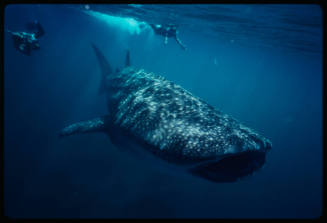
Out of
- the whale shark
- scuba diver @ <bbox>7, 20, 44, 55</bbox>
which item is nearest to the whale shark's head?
the whale shark

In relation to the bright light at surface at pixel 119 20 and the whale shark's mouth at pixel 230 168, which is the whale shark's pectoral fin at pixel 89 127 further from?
the bright light at surface at pixel 119 20

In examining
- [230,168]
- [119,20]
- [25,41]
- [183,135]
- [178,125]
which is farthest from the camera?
[119,20]

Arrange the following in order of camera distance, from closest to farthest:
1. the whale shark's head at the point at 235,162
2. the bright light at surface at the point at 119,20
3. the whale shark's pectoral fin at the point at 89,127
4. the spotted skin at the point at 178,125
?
the whale shark's head at the point at 235,162
the spotted skin at the point at 178,125
the whale shark's pectoral fin at the point at 89,127
the bright light at surface at the point at 119,20

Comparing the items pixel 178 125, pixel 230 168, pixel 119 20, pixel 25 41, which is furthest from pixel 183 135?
pixel 119 20

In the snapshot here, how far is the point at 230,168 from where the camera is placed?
377cm

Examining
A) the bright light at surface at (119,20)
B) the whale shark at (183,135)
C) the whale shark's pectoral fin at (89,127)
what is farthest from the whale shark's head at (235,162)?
the bright light at surface at (119,20)

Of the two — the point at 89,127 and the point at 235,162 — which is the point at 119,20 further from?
the point at 235,162

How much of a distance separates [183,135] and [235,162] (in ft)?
3.42

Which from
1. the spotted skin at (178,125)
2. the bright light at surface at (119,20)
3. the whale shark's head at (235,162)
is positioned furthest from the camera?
the bright light at surface at (119,20)

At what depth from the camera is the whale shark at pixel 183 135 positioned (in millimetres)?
3721

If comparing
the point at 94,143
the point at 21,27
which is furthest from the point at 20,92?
the point at 21,27

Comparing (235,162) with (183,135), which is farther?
(183,135)

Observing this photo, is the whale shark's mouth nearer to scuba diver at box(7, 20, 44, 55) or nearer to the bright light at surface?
scuba diver at box(7, 20, 44, 55)

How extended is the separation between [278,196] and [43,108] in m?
24.9
